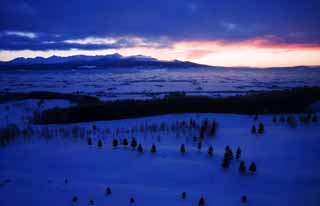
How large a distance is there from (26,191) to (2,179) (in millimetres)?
820

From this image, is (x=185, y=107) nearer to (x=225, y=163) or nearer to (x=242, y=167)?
(x=225, y=163)

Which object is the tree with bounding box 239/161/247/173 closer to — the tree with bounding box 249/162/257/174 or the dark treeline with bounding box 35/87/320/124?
the tree with bounding box 249/162/257/174

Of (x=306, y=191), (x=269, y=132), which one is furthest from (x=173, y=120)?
(x=306, y=191)

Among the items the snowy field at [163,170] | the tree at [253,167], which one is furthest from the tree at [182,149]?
the tree at [253,167]

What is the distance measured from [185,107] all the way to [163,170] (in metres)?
5.96

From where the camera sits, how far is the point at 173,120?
9383 mm

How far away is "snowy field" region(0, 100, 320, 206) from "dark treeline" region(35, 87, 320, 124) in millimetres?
2911

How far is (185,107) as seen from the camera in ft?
34.9

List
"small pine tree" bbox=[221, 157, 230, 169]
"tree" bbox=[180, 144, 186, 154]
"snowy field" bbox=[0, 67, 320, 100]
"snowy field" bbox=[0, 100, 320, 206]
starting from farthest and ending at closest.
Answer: "snowy field" bbox=[0, 67, 320, 100] → "tree" bbox=[180, 144, 186, 154] → "small pine tree" bbox=[221, 157, 230, 169] → "snowy field" bbox=[0, 100, 320, 206]

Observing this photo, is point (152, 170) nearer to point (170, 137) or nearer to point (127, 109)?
point (170, 137)

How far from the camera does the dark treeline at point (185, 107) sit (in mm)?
10367

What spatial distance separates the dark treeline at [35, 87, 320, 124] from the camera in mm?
10367

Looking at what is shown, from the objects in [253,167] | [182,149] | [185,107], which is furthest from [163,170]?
[185,107]

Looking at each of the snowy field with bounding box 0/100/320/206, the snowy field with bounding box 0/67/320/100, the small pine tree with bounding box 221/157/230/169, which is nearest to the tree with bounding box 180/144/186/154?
the snowy field with bounding box 0/100/320/206
